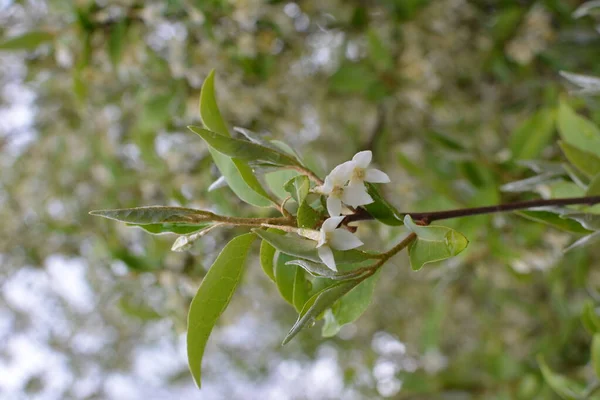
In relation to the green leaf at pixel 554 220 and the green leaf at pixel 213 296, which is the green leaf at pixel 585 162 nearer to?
the green leaf at pixel 554 220

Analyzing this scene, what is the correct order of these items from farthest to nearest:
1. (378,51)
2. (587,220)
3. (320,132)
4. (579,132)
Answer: (320,132), (378,51), (579,132), (587,220)

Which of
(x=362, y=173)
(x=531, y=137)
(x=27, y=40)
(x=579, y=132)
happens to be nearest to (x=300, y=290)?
(x=362, y=173)

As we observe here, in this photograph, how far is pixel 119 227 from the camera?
5.59ft

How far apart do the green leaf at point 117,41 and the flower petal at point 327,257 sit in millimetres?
983

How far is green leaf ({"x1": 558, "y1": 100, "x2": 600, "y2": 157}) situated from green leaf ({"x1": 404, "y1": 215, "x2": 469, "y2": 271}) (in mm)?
413

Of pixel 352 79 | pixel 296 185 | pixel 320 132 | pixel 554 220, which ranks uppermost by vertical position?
pixel 296 185

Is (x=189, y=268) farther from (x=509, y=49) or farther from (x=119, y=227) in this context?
(x=509, y=49)

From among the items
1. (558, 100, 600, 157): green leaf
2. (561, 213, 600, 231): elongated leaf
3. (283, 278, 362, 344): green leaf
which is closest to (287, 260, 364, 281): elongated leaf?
(283, 278, 362, 344): green leaf

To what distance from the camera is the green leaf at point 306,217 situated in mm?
473

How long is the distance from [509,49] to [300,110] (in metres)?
0.58

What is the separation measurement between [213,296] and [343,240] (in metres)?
0.13

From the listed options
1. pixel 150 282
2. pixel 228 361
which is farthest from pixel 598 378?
pixel 228 361

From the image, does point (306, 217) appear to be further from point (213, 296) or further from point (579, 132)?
point (579, 132)

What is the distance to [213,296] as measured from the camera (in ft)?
1.65
